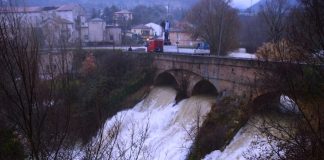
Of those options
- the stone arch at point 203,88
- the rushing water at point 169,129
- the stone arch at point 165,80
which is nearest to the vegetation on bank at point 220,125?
the rushing water at point 169,129

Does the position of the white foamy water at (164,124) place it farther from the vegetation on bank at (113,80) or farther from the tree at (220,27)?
the tree at (220,27)

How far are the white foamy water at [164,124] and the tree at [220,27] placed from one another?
31.2 feet

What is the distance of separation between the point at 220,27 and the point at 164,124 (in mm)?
15529

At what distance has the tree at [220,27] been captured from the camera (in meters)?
34.6

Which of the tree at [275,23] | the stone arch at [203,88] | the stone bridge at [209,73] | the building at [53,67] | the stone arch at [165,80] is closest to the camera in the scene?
the building at [53,67]

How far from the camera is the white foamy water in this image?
1847cm

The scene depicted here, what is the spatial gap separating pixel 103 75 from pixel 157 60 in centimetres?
489

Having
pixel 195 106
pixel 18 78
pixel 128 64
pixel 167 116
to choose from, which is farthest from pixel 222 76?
pixel 18 78

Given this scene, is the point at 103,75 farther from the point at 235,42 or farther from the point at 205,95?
the point at 235,42

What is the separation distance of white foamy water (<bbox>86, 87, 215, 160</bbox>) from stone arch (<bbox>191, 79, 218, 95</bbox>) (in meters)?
0.86

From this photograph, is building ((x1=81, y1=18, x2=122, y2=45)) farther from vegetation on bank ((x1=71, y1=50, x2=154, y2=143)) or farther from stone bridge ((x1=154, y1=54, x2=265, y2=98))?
stone bridge ((x1=154, y1=54, x2=265, y2=98))

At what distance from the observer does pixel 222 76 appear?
21.8 m

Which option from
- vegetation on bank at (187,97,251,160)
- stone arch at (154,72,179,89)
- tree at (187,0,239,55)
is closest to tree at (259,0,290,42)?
vegetation on bank at (187,97,251,160)

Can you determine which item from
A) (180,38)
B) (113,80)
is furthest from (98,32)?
(113,80)
